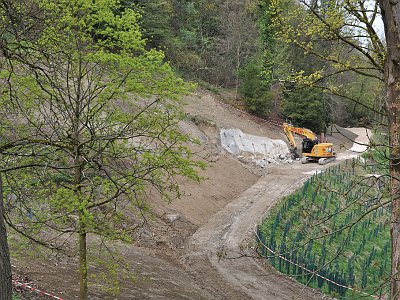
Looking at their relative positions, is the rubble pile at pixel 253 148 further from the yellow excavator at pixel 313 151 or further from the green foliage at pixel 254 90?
the green foliage at pixel 254 90

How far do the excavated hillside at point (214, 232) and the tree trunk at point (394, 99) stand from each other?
556mm

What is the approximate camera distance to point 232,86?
136 feet

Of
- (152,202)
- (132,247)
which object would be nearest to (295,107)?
(152,202)

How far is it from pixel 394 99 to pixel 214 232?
13120 mm

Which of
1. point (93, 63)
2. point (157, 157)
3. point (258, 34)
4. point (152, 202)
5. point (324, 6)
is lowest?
point (152, 202)

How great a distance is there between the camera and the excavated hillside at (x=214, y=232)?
1085cm

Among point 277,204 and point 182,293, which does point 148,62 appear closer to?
point 182,293

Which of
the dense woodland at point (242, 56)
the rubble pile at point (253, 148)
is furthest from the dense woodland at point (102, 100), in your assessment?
the dense woodland at point (242, 56)

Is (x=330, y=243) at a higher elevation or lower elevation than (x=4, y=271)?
lower

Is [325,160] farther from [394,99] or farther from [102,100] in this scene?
[394,99]

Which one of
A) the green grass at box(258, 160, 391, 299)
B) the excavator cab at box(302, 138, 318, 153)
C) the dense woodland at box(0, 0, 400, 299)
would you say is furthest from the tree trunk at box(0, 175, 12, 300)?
the excavator cab at box(302, 138, 318, 153)

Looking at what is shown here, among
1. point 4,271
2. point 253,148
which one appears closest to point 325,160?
point 253,148

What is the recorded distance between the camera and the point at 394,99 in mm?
4801

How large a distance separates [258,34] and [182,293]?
32483 mm
